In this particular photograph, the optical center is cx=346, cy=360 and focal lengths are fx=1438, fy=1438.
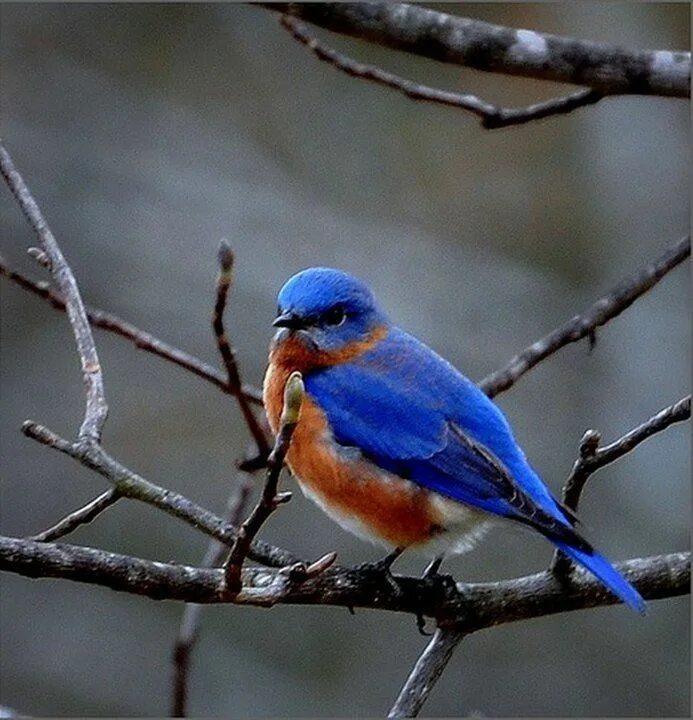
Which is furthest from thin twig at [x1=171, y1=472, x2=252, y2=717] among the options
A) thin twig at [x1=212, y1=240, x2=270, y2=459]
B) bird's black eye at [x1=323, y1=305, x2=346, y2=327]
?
bird's black eye at [x1=323, y1=305, x2=346, y2=327]

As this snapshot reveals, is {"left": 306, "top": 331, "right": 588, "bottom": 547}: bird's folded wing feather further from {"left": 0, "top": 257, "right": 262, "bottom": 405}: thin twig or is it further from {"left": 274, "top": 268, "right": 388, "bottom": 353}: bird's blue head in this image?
{"left": 0, "top": 257, "right": 262, "bottom": 405}: thin twig

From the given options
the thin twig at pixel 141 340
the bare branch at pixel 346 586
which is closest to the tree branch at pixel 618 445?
the bare branch at pixel 346 586

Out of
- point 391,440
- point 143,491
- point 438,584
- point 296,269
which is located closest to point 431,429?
point 391,440

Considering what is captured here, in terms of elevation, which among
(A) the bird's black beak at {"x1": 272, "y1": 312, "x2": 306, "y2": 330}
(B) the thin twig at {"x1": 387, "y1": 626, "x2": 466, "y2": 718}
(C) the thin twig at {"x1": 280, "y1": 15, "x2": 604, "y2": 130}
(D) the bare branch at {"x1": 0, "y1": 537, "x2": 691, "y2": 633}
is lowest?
(B) the thin twig at {"x1": 387, "y1": 626, "x2": 466, "y2": 718}

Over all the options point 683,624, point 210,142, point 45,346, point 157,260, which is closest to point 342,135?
point 210,142

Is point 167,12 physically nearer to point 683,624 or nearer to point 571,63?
point 683,624

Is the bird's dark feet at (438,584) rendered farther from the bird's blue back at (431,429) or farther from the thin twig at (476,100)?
the thin twig at (476,100)
